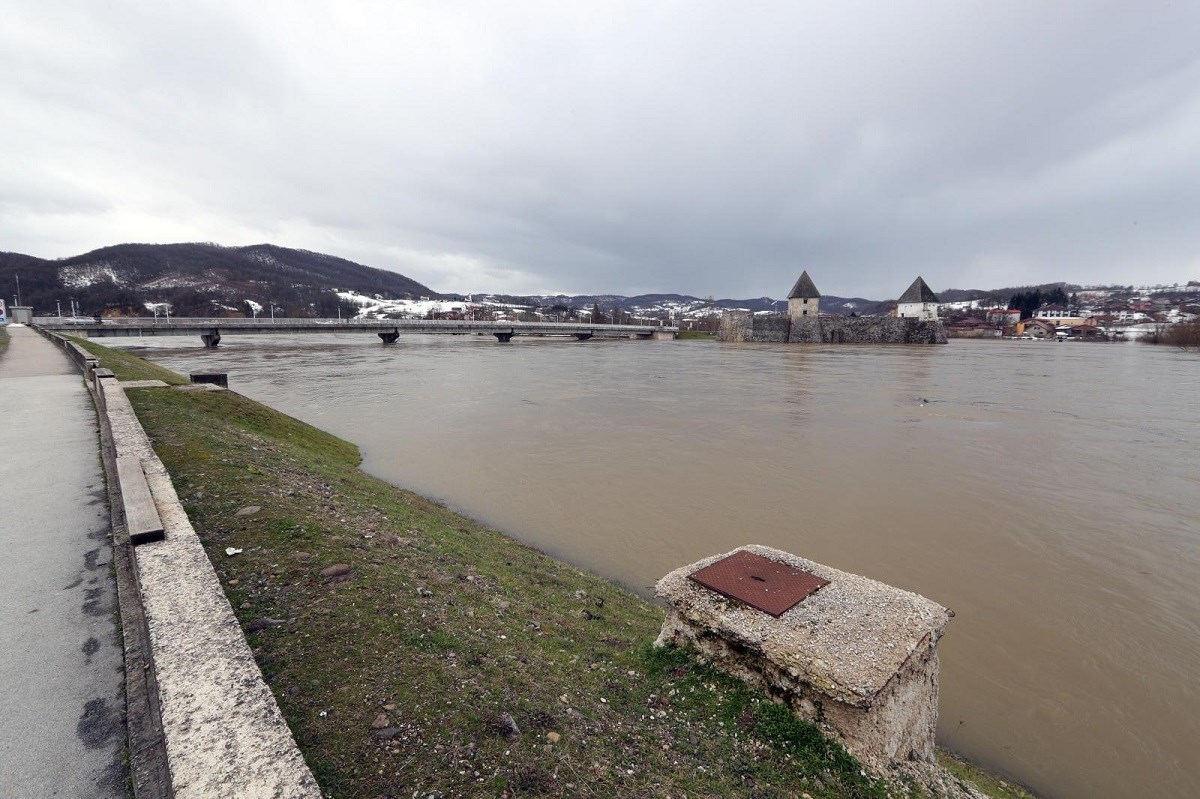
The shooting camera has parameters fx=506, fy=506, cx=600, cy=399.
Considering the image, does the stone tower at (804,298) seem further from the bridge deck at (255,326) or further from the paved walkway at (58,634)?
the paved walkway at (58,634)

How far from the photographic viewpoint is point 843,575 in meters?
4.28

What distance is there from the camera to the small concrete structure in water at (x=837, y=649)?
3.11 meters

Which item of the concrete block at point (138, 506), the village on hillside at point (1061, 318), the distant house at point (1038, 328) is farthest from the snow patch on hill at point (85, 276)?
the distant house at point (1038, 328)

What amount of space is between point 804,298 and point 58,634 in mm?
106191

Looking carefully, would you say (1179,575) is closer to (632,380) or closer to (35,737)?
(35,737)

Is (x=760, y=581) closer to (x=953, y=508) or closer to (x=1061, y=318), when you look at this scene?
(x=953, y=508)

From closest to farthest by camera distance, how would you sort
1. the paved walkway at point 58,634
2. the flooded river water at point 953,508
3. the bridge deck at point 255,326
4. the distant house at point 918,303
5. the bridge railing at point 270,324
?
1. the paved walkway at point 58,634
2. the flooded river water at point 953,508
3. the bridge deck at point 255,326
4. the bridge railing at point 270,324
5. the distant house at point 918,303

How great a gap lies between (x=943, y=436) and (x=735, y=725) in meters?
18.9

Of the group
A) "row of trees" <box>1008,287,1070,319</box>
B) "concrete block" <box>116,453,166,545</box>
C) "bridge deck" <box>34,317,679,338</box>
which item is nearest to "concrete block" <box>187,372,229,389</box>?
"concrete block" <box>116,453,166,545</box>

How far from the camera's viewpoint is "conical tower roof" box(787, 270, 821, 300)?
97644 mm

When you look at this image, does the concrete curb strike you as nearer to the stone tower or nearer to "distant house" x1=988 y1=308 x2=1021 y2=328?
the stone tower

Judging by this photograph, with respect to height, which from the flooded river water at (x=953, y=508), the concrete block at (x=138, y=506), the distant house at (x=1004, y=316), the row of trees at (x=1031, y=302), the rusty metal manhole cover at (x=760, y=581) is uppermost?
the row of trees at (x=1031, y=302)

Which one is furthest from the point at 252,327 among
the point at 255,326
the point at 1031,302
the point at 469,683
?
the point at 1031,302

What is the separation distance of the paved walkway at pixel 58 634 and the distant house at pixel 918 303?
107m
